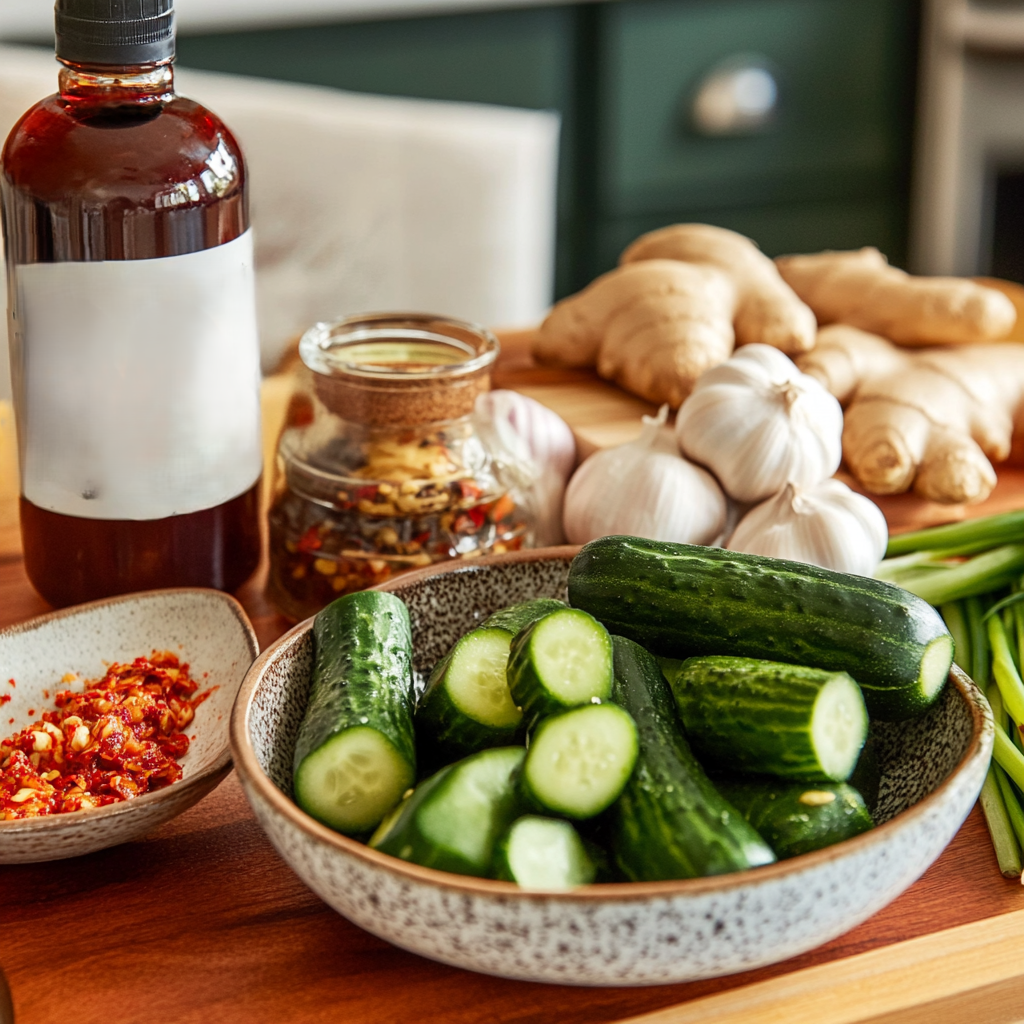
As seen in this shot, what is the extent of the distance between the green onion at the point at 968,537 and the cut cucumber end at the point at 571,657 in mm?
498

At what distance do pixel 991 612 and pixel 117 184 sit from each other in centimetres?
71

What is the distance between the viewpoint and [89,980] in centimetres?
68

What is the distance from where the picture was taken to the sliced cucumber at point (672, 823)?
605 millimetres

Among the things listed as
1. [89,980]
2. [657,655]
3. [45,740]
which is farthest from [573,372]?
[89,980]

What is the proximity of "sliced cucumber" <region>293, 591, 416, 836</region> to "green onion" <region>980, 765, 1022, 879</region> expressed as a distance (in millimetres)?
370

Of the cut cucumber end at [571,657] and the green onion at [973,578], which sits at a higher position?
the cut cucumber end at [571,657]

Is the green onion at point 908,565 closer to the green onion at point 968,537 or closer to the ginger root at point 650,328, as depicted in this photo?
the green onion at point 968,537

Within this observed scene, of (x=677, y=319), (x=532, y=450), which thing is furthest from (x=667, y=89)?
(x=532, y=450)

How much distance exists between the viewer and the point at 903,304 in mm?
1392

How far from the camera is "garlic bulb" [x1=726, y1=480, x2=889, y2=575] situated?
97 cm

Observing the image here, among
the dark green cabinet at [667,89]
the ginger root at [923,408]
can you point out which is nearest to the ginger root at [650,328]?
the ginger root at [923,408]

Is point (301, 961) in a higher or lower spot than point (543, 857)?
lower

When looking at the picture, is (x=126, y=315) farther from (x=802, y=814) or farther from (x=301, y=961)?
(x=802, y=814)

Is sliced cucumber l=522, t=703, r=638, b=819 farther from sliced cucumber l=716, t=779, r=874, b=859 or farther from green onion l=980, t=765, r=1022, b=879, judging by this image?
green onion l=980, t=765, r=1022, b=879
